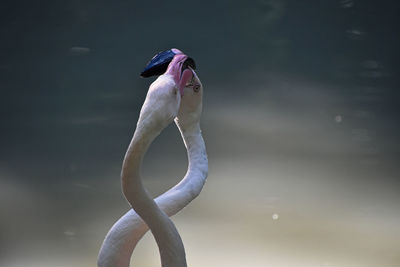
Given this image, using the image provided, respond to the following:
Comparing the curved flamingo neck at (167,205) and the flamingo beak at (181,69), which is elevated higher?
the flamingo beak at (181,69)

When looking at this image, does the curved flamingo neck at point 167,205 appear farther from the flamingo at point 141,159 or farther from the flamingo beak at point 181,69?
the flamingo beak at point 181,69

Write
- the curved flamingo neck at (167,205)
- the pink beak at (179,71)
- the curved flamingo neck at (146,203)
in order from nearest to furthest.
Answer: the curved flamingo neck at (146,203) < the pink beak at (179,71) < the curved flamingo neck at (167,205)

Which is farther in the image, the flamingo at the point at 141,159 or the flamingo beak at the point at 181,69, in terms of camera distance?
the flamingo beak at the point at 181,69

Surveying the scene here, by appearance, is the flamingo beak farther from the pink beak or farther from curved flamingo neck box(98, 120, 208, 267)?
curved flamingo neck box(98, 120, 208, 267)

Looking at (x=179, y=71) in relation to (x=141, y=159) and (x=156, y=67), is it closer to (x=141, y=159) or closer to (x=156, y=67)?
(x=156, y=67)

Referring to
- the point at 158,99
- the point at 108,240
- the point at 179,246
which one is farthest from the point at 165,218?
the point at 158,99

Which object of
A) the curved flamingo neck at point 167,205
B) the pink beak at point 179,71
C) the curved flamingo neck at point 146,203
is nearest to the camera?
the curved flamingo neck at point 146,203

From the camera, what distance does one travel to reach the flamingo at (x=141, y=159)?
10.4 ft

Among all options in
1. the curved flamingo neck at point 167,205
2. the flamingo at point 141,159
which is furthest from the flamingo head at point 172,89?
the curved flamingo neck at point 167,205

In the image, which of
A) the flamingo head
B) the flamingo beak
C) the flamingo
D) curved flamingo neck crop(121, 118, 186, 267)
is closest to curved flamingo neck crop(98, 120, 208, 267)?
the flamingo

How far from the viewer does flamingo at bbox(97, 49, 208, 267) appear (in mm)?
3164

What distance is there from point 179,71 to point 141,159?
1.90 feet

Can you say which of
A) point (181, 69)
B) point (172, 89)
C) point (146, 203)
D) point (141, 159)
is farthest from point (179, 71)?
point (146, 203)

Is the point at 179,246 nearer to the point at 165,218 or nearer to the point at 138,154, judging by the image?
the point at 165,218
